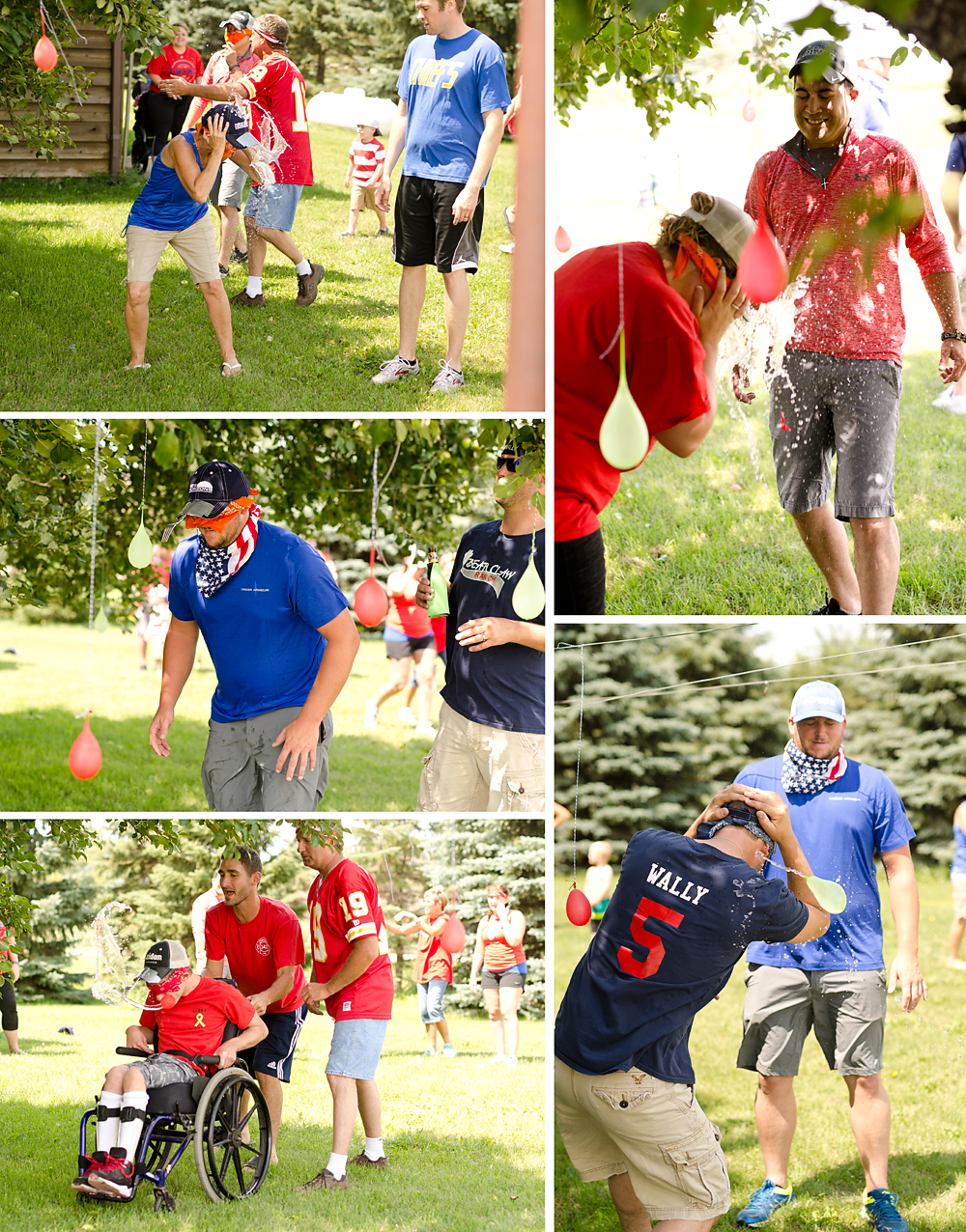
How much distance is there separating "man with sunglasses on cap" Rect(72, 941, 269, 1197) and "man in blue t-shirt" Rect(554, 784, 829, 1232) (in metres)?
1.26

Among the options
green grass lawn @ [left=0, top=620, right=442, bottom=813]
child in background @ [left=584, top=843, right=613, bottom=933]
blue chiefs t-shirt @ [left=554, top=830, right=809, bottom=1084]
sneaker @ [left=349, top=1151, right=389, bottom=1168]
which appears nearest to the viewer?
blue chiefs t-shirt @ [left=554, top=830, right=809, bottom=1084]

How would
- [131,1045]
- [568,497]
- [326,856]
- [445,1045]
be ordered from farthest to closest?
[445,1045] → [326,856] → [131,1045] → [568,497]

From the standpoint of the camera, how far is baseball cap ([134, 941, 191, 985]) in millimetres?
3637

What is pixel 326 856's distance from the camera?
3.88 m

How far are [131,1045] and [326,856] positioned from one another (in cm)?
84

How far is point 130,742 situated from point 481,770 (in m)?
3.44

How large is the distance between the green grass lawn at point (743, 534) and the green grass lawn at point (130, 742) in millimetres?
2132

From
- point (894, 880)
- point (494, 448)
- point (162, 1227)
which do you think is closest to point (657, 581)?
point (494, 448)

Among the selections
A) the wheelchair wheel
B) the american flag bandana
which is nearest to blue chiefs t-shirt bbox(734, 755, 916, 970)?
the wheelchair wheel

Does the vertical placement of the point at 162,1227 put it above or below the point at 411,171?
below

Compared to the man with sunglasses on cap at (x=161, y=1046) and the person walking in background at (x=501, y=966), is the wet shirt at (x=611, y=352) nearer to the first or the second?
the man with sunglasses on cap at (x=161, y=1046)

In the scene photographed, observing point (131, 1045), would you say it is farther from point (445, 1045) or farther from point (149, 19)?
point (149, 19)

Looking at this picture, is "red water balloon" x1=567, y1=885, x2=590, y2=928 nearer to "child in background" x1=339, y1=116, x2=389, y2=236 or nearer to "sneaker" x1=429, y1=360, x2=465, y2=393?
"sneaker" x1=429, y1=360, x2=465, y2=393

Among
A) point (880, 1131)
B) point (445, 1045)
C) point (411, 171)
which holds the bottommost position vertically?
point (445, 1045)
